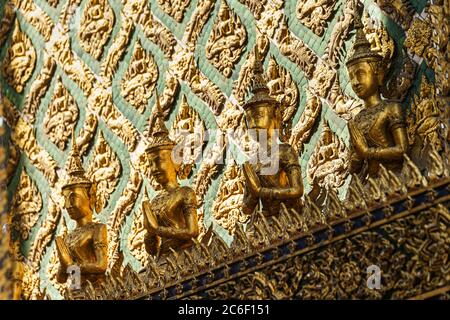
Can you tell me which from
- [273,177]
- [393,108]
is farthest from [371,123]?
[273,177]

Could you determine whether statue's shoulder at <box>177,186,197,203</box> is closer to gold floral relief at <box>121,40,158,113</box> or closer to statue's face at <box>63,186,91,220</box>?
statue's face at <box>63,186,91,220</box>

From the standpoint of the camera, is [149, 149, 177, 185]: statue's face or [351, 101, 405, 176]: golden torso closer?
[351, 101, 405, 176]: golden torso

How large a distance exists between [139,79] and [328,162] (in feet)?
6.84

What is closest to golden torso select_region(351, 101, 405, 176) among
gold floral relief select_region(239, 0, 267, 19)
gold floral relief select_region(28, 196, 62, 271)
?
gold floral relief select_region(239, 0, 267, 19)

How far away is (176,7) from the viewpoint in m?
12.0

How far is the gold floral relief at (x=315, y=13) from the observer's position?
10852mm

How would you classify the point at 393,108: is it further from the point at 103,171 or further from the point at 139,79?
the point at 103,171

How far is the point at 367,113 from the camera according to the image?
9.81m

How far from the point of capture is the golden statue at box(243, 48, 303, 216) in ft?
32.6

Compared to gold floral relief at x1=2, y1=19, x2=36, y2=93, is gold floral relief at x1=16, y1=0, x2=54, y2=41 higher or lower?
gold floral relief at x1=16, y1=0, x2=54, y2=41

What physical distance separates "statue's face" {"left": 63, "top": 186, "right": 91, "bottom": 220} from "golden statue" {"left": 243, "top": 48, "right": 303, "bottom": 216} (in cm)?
164

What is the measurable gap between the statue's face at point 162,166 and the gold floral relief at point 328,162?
2.87ft

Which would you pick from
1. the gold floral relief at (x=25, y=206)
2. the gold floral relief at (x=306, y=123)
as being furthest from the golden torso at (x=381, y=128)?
the gold floral relief at (x=25, y=206)

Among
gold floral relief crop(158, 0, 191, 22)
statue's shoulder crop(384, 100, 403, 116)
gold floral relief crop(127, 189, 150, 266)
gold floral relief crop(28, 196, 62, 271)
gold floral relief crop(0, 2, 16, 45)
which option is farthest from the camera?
gold floral relief crop(0, 2, 16, 45)
